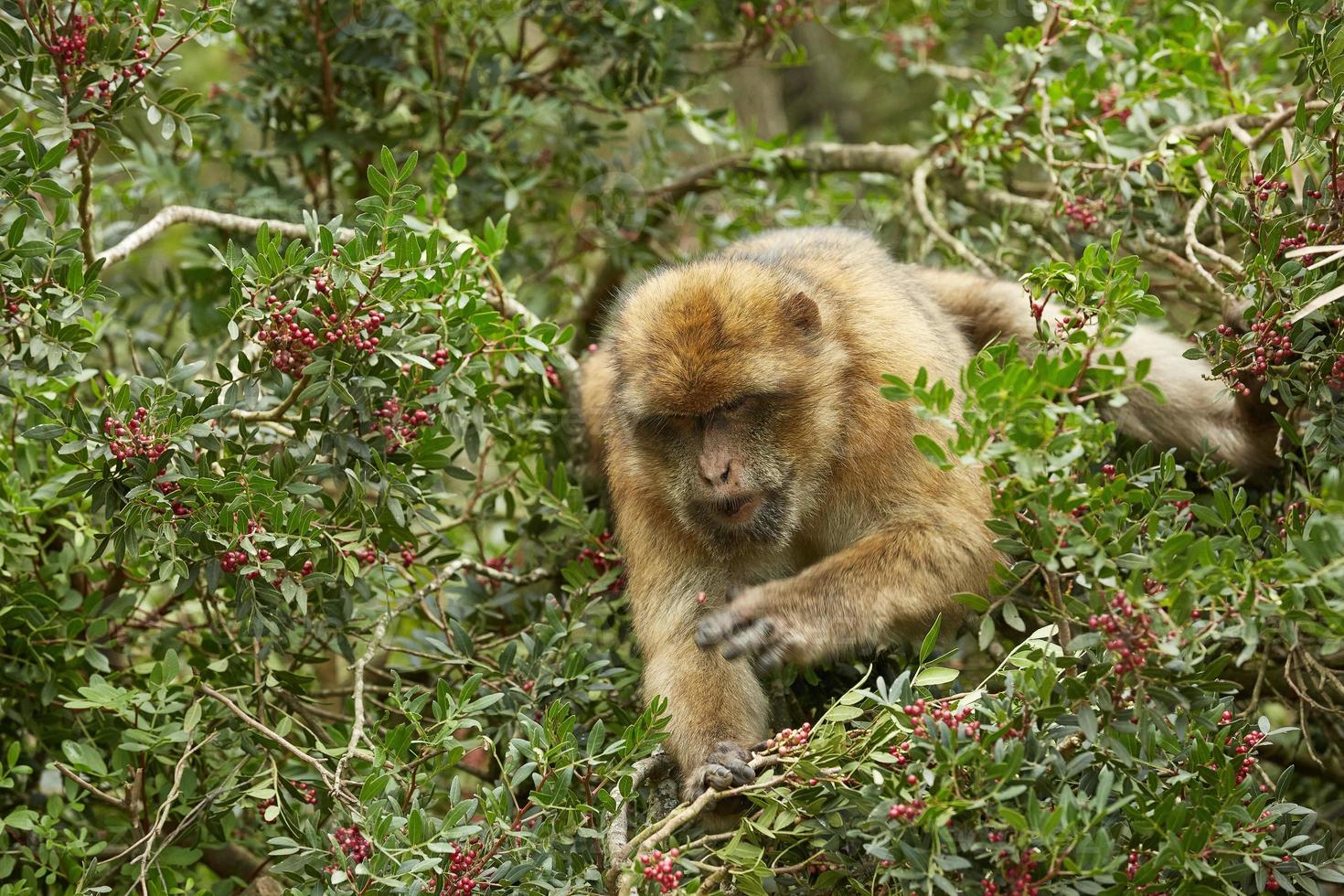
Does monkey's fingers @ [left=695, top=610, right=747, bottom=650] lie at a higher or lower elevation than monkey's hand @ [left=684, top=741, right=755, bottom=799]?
higher

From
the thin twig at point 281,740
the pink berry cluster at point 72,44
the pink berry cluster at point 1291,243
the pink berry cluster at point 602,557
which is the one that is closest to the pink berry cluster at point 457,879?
the thin twig at point 281,740

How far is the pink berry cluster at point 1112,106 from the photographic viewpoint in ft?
16.6

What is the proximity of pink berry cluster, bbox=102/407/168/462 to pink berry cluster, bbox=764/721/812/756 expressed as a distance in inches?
73.0

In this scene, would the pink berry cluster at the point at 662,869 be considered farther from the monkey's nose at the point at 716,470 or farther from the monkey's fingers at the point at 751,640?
the monkey's nose at the point at 716,470

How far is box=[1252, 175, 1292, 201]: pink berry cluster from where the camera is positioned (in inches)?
139

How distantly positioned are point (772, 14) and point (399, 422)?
3.12m

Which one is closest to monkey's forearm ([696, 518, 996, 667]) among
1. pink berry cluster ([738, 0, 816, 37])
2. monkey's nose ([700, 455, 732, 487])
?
monkey's nose ([700, 455, 732, 487])

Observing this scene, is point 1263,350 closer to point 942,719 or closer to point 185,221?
point 942,719

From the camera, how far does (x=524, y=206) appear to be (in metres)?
5.88

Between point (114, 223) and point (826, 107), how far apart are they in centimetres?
607

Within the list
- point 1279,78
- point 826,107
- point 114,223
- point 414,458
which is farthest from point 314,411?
point 826,107

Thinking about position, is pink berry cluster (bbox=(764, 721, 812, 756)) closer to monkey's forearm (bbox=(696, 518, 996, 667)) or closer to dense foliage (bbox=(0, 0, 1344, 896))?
dense foliage (bbox=(0, 0, 1344, 896))

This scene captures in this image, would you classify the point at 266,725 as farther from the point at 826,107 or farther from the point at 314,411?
the point at 826,107

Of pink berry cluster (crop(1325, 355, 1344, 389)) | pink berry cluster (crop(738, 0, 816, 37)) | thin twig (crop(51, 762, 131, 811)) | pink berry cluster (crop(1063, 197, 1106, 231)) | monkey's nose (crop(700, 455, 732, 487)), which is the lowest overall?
thin twig (crop(51, 762, 131, 811))
